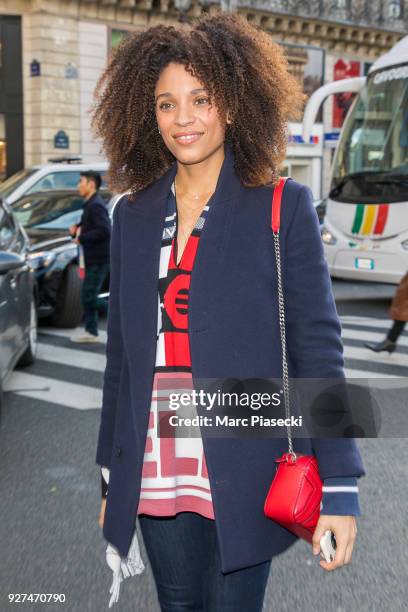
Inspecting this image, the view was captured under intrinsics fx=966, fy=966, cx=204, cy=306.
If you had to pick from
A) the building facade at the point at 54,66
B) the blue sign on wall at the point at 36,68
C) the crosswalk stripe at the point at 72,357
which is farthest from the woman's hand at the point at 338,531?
the blue sign on wall at the point at 36,68

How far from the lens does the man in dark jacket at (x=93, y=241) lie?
9383 mm

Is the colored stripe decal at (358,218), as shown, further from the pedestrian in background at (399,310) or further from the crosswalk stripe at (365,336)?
the pedestrian in background at (399,310)

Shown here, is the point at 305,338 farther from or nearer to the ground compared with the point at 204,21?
nearer to the ground

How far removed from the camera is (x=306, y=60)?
34.6 m

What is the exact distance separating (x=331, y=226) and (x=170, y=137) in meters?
11.1

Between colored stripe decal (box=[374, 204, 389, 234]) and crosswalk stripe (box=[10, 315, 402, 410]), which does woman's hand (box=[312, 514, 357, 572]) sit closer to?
crosswalk stripe (box=[10, 315, 402, 410])

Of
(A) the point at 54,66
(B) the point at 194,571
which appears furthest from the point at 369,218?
(A) the point at 54,66

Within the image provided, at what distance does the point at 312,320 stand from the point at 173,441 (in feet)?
1.33

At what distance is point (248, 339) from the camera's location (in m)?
2.02

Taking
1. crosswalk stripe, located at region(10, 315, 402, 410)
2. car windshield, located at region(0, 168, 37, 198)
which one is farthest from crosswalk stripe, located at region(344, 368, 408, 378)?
car windshield, located at region(0, 168, 37, 198)

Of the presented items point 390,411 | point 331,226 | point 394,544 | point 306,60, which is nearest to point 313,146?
point 306,60

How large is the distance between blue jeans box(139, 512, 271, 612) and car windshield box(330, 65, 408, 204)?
10.5m

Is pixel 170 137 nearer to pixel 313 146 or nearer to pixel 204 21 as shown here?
pixel 204 21

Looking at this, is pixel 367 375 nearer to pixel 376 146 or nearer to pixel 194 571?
pixel 376 146
